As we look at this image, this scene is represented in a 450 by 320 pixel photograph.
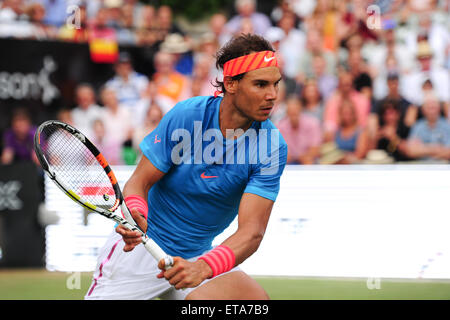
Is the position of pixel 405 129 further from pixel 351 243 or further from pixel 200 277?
pixel 200 277

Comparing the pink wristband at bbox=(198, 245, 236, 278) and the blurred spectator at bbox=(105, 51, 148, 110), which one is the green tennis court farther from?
the pink wristband at bbox=(198, 245, 236, 278)

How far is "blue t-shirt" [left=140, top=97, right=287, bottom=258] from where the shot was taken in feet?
12.0

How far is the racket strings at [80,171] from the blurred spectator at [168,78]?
3.75m

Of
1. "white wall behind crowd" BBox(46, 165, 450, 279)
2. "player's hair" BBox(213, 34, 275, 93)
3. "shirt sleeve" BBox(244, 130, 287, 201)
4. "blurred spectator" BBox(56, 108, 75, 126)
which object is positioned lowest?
"white wall behind crowd" BBox(46, 165, 450, 279)

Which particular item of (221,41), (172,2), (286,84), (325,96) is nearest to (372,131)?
(325,96)

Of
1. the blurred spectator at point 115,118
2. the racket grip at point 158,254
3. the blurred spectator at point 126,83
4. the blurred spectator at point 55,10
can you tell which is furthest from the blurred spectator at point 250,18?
the racket grip at point 158,254

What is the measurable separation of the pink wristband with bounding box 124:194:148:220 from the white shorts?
32 cm

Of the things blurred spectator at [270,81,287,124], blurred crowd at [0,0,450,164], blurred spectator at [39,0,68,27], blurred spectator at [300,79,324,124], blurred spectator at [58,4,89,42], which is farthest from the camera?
blurred spectator at [39,0,68,27]

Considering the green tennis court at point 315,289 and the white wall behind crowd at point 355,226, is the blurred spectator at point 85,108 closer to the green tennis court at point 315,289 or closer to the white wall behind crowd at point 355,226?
the white wall behind crowd at point 355,226

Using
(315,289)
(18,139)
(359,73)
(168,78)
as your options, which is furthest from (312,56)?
(18,139)

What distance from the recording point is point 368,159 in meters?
6.94

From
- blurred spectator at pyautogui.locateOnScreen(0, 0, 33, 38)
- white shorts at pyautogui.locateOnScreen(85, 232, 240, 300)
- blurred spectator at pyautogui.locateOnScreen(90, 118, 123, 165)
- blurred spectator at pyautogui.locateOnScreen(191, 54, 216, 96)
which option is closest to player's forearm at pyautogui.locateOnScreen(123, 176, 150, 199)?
white shorts at pyautogui.locateOnScreen(85, 232, 240, 300)

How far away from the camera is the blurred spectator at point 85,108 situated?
8.13 meters

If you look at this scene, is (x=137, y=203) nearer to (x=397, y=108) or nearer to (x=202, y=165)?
(x=202, y=165)
